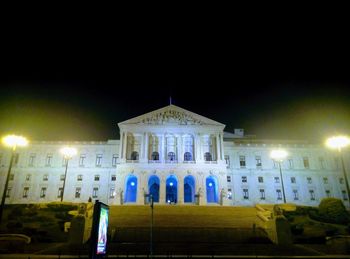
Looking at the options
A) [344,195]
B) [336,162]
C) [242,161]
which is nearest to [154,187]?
[242,161]

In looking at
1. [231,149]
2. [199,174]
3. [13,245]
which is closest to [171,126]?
[199,174]

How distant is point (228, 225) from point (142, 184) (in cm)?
2301

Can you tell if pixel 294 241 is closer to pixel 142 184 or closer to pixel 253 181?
pixel 142 184

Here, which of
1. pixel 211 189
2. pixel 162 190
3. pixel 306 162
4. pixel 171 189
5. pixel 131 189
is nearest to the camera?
pixel 162 190

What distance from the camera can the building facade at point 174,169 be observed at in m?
50.7

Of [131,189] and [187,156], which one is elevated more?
[187,156]

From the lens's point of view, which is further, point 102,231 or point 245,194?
point 245,194

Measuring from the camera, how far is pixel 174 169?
167ft

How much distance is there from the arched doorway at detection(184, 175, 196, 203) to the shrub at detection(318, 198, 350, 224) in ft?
75.2

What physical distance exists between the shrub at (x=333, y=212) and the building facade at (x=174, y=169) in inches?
671

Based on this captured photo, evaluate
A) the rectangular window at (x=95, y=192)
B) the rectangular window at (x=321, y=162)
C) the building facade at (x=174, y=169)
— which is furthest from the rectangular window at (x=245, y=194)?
the rectangular window at (x=95, y=192)

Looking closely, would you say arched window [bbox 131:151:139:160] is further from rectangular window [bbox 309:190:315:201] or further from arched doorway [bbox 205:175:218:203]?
rectangular window [bbox 309:190:315:201]

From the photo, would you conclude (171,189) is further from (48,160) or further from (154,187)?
(48,160)

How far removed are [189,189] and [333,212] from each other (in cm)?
2551
